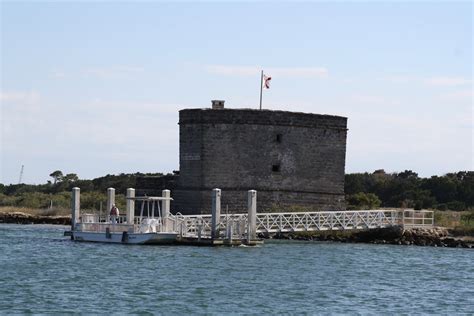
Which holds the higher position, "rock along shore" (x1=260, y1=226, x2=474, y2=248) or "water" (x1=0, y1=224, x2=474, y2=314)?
"rock along shore" (x1=260, y1=226, x2=474, y2=248)

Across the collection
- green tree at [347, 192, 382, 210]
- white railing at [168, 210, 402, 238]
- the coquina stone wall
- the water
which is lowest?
the water

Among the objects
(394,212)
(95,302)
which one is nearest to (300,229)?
(394,212)

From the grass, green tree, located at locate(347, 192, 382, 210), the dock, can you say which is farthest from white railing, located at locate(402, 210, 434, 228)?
the grass

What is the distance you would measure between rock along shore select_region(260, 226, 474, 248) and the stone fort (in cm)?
482

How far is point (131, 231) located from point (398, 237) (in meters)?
12.3

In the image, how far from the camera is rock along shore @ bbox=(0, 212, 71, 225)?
63.9m

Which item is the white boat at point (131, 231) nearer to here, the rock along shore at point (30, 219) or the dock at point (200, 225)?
the dock at point (200, 225)

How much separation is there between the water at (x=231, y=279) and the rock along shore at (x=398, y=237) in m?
3.70

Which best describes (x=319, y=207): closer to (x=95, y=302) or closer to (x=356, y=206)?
(x=356, y=206)

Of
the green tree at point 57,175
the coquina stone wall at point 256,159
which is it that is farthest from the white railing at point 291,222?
the green tree at point 57,175

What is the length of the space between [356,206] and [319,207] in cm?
681

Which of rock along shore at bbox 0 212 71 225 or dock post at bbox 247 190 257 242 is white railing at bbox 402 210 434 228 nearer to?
dock post at bbox 247 190 257 242

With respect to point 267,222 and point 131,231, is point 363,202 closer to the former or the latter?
point 267,222

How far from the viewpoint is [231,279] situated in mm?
30938
